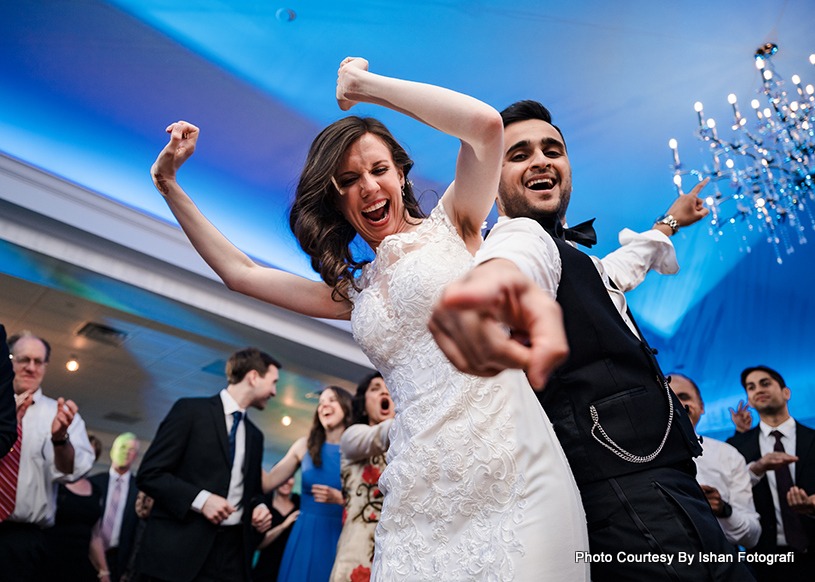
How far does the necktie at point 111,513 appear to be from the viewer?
18.2 feet

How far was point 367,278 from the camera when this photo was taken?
1.42m

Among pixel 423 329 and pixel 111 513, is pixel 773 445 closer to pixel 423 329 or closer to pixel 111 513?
pixel 423 329

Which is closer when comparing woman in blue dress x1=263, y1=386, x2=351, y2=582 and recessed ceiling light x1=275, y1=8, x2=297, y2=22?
woman in blue dress x1=263, y1=386, x2=351, y2=582

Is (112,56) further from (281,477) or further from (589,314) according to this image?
(589,314)

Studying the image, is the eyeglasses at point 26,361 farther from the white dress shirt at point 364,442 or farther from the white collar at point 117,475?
the white collar at point 117,475

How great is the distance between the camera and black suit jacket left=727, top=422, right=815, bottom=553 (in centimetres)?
336

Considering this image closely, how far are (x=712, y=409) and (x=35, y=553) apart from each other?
891 centimetres

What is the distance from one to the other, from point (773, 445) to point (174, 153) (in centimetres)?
404

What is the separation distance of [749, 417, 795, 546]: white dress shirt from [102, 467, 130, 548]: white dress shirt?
5351 millimetres

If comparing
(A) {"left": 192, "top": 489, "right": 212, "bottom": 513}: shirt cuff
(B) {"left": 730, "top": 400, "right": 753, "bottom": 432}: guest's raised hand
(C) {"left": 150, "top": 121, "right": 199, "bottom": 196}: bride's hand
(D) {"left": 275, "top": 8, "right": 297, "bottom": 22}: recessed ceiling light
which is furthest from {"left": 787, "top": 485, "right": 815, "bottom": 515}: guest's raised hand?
(D) {"left": 275, "top": 8, "right": 297, "bottom": 22}: recessed ceiling light

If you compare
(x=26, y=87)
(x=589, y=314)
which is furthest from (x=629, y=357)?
(x=26, y=87)

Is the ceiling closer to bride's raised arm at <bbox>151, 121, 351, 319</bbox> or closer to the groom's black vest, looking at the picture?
bride's raised arm at <bbox>151, 121, 351, 319</bbox>

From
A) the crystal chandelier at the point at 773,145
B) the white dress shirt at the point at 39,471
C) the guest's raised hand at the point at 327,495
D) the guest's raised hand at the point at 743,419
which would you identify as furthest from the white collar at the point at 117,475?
the crystal chandelier at the point at 773,145

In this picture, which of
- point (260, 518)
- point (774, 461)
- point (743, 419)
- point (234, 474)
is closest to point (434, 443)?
point (234, 474)
